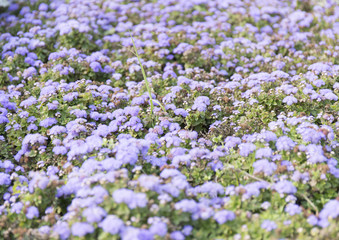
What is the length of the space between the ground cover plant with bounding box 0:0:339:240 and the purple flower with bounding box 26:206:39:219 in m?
0.01

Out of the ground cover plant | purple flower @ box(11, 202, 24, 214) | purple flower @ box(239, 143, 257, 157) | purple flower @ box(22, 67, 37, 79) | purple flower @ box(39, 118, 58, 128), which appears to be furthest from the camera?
purple flower @ box(22, 67, 37, 79)

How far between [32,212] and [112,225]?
0.98 m

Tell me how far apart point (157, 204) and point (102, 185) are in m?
0.53

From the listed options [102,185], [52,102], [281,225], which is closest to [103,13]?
[52,102]

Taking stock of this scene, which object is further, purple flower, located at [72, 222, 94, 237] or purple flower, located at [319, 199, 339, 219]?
purple flower, located at [319, 199, 339, 219]

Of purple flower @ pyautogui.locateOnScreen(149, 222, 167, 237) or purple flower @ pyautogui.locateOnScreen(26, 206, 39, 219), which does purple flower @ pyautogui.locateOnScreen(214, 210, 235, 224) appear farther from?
purple flower @ pyautogui.locateOnScreen(26, 206, 39, 219)

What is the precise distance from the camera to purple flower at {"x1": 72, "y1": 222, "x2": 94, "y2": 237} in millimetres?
3148

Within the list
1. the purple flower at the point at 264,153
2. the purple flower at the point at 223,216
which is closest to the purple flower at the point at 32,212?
the purple flower at the point at 223,216

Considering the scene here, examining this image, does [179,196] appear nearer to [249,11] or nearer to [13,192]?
[13,192]

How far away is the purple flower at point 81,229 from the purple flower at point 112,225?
3.4 inches

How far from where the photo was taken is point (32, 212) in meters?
3.61

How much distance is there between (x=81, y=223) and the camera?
3215mm

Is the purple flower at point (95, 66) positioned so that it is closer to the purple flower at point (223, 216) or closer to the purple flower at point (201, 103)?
the purple flower at point (201, 103)

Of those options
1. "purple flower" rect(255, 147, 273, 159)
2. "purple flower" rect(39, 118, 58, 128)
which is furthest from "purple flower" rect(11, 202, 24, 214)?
"purple flower" rect(255, 147, 273, 159)
